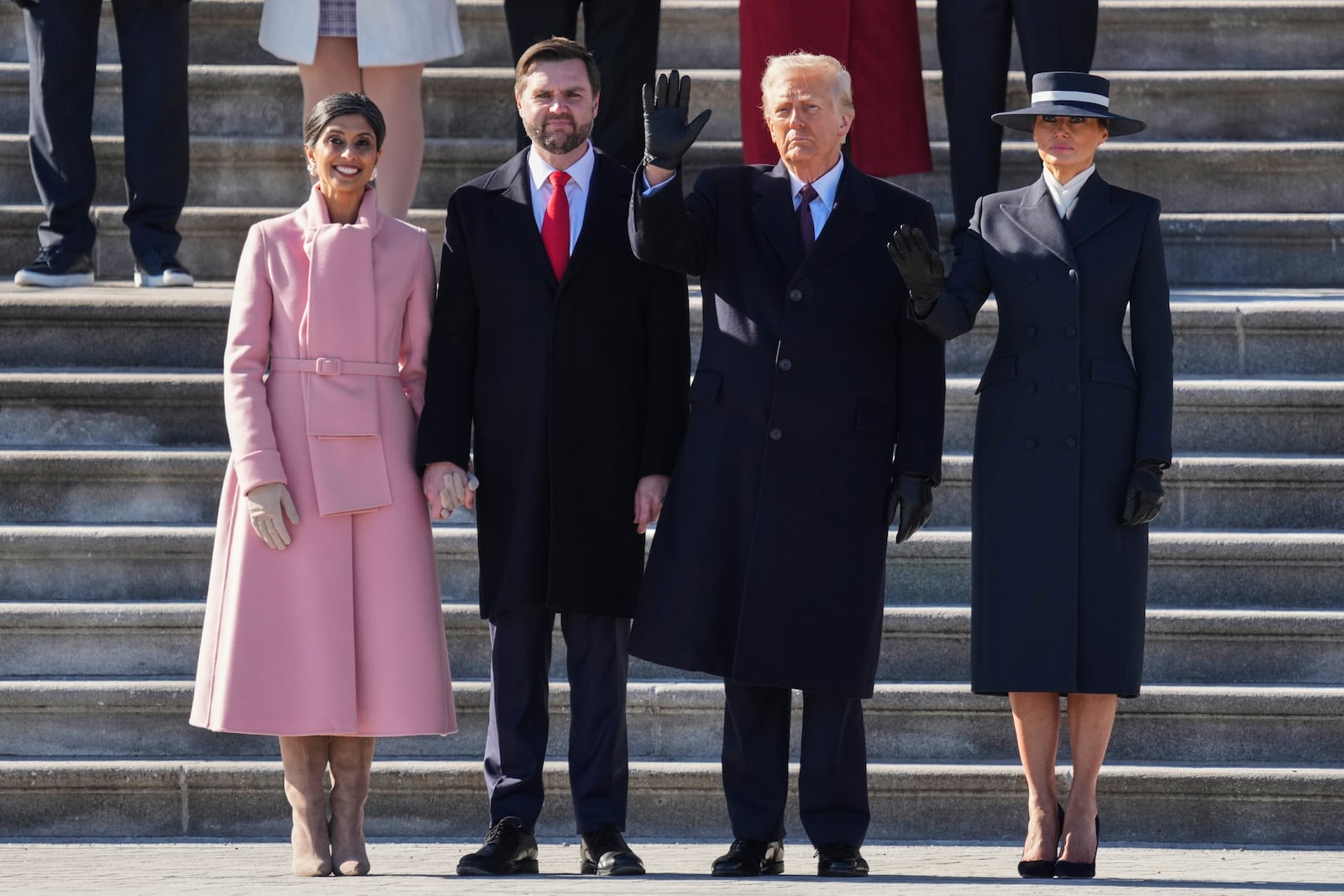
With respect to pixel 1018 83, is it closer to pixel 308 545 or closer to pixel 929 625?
pixel 929 625

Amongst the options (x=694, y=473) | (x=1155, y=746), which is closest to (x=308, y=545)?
(x=694, y=473)

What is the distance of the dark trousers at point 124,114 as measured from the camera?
23.9 ft

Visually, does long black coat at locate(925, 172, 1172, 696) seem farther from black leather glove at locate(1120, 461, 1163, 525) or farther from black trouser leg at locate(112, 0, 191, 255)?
black trouser leg at locate(112, 0, 191, 255)

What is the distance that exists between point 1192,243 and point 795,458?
2.98m

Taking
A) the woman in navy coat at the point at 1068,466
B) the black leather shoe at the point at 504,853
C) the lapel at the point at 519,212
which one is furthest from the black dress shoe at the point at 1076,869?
the lapel at the point at 519,212

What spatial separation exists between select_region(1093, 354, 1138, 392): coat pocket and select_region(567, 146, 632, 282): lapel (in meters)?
1.15

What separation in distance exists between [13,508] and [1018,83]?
3.84 m

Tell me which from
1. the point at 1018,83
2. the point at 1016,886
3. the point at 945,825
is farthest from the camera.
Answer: the point at 1018,83

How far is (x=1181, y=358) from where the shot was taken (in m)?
6.88

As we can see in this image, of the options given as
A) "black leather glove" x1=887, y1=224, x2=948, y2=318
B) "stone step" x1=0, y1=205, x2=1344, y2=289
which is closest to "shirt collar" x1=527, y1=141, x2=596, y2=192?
"black leather glove" x1=887, y1=224, x2=948, y2=318

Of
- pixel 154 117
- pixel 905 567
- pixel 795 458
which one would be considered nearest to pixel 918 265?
pixel 795 458

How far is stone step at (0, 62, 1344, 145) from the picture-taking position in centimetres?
807

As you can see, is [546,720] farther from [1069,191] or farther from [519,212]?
[1069,191]

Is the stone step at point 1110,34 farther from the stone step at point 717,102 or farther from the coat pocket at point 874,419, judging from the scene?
the coat pocket at point 874,419
